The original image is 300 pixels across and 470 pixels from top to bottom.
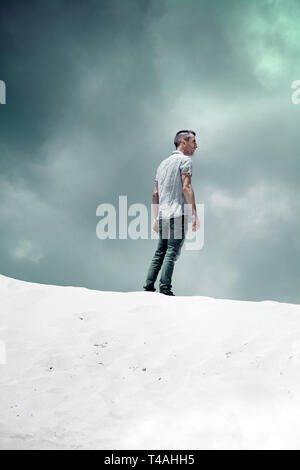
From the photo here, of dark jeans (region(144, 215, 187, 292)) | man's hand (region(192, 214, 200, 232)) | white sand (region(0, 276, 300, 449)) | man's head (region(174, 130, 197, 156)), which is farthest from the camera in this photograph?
man's head (region(174, 130, 197, 156))

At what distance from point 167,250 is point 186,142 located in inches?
60.3

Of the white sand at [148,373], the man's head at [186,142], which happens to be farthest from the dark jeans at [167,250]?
the man's head at [186,142]

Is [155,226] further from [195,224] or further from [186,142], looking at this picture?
[186,142]

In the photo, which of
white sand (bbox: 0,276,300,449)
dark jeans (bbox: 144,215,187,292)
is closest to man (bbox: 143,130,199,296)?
dark jeans (bbox: 144,215,187,292)

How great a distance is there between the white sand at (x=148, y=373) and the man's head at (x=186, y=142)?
6.92 feet

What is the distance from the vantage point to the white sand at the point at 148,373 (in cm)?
285

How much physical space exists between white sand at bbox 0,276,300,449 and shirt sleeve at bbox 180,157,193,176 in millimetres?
Answer: 1683

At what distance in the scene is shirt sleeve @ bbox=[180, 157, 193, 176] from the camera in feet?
19.3

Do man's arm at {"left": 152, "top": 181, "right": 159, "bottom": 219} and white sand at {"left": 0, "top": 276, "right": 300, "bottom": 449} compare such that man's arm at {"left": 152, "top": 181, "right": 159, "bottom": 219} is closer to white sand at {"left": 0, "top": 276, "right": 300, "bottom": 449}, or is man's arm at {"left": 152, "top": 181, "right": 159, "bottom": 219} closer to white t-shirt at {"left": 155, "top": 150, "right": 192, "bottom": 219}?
white t-shirt at {"left": 155, "top": 150, "right": 192, "bottom": 219}

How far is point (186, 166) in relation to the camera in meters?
5.91

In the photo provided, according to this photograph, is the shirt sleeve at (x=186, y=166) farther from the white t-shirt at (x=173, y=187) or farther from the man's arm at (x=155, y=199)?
the man's arm at (x=155, y=199)

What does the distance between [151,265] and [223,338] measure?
198 centimetres

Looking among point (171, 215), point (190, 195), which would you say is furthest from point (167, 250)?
point (190, 195)
